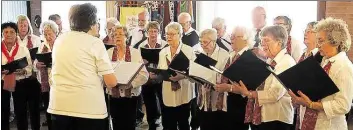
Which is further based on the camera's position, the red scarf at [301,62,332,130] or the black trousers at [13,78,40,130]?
the black trousers at [13,78,40,130]

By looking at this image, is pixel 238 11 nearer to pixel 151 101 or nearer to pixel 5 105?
pixel 151 101

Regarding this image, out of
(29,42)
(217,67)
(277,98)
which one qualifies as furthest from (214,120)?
(29,42)

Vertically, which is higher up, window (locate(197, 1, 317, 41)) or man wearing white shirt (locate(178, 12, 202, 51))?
window (locate(197, 1, 317, 41))

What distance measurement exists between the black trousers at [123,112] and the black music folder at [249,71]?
1.05m

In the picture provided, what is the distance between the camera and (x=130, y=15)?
269 inches

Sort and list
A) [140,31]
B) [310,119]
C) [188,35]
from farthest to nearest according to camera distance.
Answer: [140,31], [188,35], [310,119]

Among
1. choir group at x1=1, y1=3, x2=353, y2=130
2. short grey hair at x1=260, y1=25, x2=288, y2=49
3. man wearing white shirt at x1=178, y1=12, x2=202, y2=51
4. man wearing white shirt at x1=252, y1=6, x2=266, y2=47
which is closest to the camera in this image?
choir group at x1=1, y1=3, x2=353, y2=130

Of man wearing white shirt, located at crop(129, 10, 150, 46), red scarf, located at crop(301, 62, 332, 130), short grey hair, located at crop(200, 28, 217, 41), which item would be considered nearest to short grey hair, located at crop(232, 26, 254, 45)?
short grey hair, located at crop(200, 28, 217, 41)

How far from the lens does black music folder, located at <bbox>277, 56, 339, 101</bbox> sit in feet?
8.02

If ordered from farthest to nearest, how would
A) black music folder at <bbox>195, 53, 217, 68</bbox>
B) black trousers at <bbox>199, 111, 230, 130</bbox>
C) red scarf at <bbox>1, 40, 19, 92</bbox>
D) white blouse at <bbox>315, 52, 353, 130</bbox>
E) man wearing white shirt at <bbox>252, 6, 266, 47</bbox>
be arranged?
man wearing white shirt at <bbox>252, 6, 266, 47</bbox> < red scarf at <bbox>1, 40, 19, 92</bbox> < black trousers at <bbox>199, 111, 230, 130</bbox> < black music folder at <bbox>195, 53, 217, 68</bbox> < white blouse at <bbox>315, 52, 353, 130</bbox>

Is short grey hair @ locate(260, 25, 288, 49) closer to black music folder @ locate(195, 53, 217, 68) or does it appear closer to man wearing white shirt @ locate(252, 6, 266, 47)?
black music folder @ locate(195, 53, 217, 68)

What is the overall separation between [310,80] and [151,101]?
2519mm

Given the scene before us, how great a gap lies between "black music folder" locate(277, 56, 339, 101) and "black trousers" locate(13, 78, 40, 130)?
2542mm

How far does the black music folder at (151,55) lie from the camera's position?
4.14 meters
